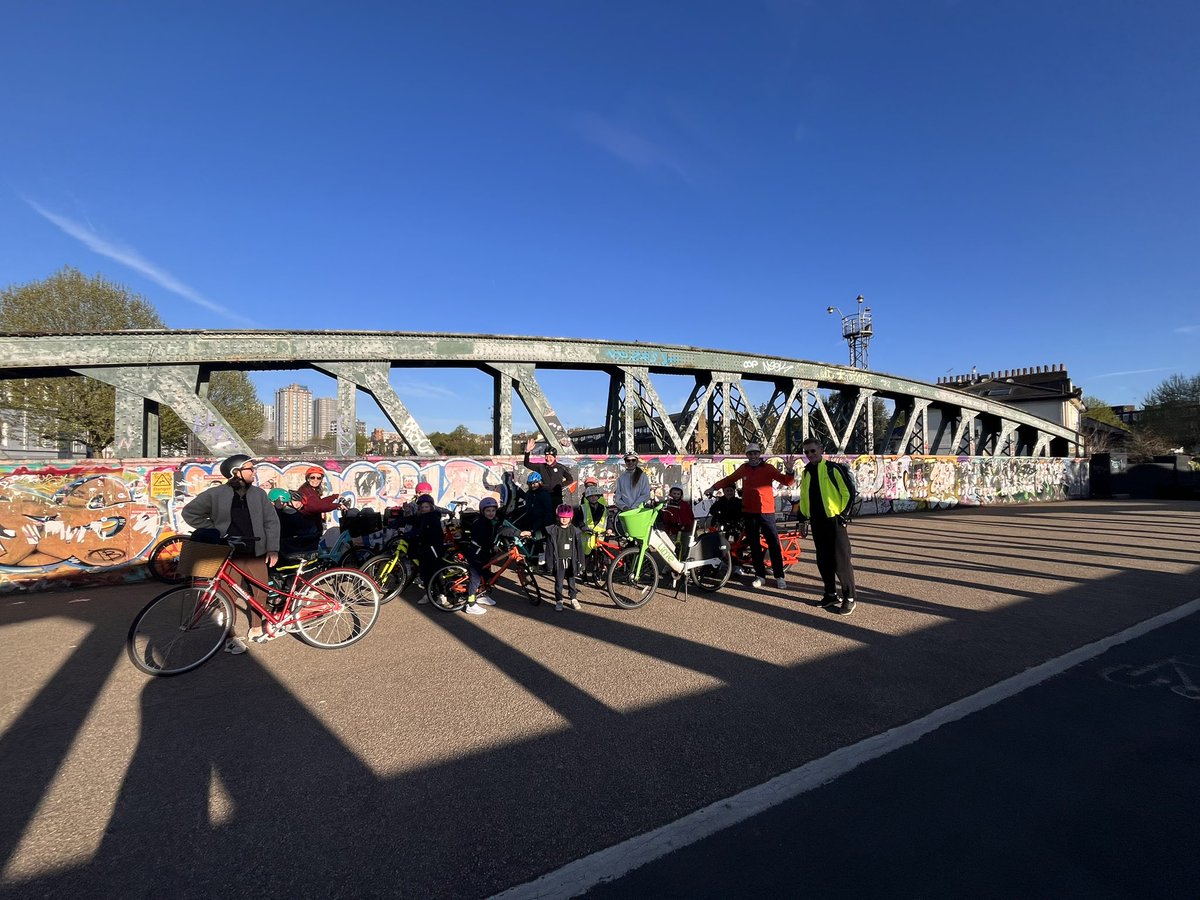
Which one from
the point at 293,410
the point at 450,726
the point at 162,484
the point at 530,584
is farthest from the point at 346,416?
the point at 293,410

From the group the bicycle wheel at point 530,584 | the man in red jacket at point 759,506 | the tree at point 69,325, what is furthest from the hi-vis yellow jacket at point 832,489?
the tree at point 69,325

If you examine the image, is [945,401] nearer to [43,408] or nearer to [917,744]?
[917,744]

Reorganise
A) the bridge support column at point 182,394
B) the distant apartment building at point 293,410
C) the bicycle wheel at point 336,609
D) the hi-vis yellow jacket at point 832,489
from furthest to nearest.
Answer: the distant apartment building at point 293,410, the bridge support column at point 182,394, the hi-vis yellow jacket at point 832,489, the bicycle wheel at point 336,609

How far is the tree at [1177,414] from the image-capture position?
1604 inches

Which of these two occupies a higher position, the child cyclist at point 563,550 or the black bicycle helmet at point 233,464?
the black bicycle helmet at point 233,464

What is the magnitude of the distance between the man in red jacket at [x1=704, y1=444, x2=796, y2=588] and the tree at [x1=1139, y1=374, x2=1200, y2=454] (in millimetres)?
52519

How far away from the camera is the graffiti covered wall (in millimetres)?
7754

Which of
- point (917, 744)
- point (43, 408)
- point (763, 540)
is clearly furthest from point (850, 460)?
point (43, 408)

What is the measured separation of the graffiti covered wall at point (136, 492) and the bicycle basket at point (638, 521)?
5.10 meters

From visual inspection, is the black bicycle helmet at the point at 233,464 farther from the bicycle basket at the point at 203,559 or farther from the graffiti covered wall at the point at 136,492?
the graffiti covered wall at the point at 136,492

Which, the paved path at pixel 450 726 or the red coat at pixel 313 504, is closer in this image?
the paved path at pixel 450 726

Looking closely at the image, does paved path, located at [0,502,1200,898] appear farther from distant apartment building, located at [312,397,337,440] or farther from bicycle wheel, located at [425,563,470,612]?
distant apartment building, located at [312,397,337,440]

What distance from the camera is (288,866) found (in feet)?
7.59

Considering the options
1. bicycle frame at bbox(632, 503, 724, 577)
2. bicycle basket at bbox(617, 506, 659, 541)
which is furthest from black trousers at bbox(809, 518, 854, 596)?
bicycle basket at bbox(617, 506, 659, 541)
